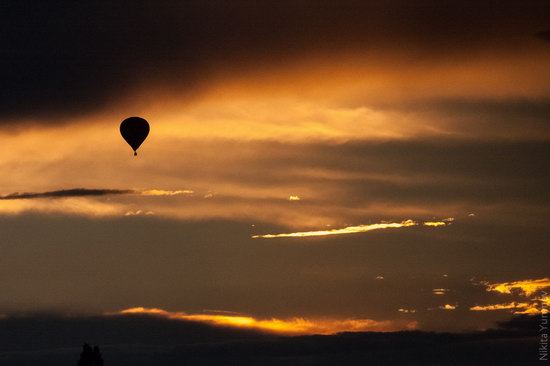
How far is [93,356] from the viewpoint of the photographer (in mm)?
83000

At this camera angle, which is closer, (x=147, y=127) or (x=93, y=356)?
(x=147, y=127)

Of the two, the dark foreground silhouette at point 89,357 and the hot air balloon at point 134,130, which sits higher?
the hot air balloon at point 134,130

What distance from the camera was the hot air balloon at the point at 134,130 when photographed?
74.6 meters

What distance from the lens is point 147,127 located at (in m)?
75.7

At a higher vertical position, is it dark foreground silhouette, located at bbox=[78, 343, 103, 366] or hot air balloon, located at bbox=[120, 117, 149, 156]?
hot air balloon, located at bbox=[120, 117, 149, 156]

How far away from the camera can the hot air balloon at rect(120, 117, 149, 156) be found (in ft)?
245

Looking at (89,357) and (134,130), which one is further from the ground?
(134,130)

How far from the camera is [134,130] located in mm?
75062

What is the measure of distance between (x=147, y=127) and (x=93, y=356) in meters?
24.6

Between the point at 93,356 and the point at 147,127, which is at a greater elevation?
the point at 147,127
